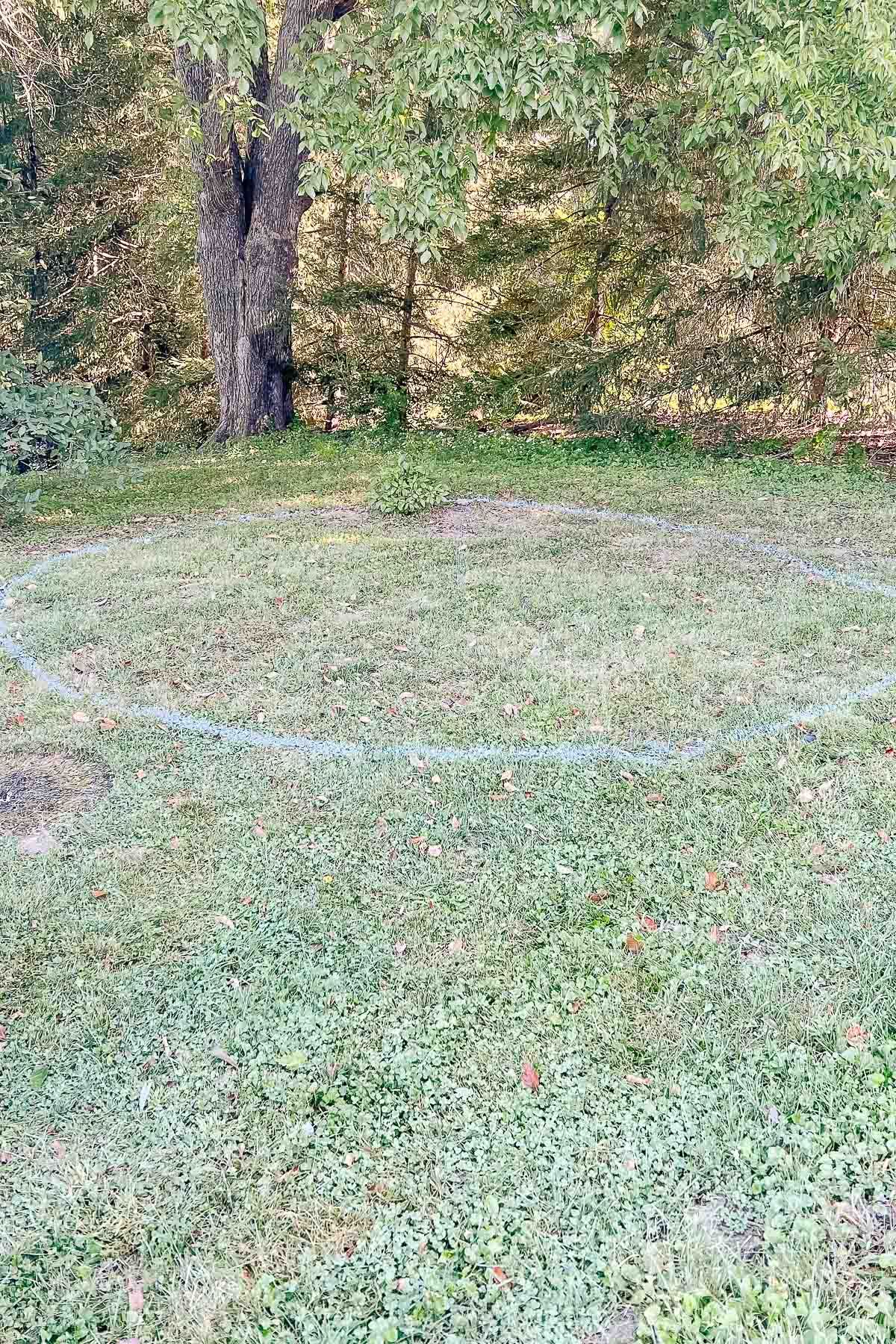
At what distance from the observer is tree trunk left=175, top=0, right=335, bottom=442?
8039 millimetres

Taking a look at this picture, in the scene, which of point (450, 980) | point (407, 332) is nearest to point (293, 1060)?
point (450, 980)

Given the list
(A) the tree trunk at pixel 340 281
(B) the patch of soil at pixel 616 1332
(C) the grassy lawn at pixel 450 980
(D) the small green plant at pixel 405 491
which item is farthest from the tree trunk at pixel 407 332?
(B) the patch of soil at pixel 616 1332

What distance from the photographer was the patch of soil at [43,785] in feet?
9.25

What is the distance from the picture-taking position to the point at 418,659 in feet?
12.9

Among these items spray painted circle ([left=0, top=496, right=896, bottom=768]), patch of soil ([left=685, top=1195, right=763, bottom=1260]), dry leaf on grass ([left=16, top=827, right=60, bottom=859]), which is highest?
spray painted circle ([left=0, top=496, right=896, bottom=768])

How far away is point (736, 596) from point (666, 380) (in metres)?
4.51

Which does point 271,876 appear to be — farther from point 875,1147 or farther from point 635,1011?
point 875,1147

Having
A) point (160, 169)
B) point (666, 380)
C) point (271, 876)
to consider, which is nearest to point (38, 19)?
point (160, 169)

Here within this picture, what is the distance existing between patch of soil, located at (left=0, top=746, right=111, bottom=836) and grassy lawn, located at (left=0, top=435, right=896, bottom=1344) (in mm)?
15

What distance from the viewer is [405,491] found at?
628 cm

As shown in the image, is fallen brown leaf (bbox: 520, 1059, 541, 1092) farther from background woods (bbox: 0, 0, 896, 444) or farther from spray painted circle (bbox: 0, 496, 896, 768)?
background woods (bbox: 0, 0, 896, 444)

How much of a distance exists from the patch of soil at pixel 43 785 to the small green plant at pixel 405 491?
3499mm

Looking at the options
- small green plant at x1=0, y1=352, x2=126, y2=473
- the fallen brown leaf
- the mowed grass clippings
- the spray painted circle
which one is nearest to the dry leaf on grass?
the spray painted circle

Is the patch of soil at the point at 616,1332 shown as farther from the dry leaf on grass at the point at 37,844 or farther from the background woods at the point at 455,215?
the background woods at the point at 455,215
